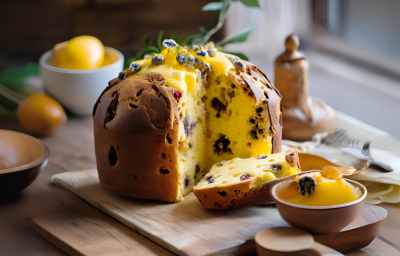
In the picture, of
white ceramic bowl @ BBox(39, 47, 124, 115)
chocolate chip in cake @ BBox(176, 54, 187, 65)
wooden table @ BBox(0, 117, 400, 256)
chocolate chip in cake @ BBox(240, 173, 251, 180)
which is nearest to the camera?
wooden table @ BBox(0, 117, 400, 256)

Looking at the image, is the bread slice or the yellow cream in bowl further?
the bread slice

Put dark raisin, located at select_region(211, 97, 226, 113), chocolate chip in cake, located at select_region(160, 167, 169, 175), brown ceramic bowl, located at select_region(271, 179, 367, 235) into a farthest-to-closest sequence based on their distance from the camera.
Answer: dark raisin, located at select_region(211, 97, 226, 113) < chocolate chip in cake, located at select_region(160, 167, 169, 175) < brown ceramic bowl, located at select_region(271, 179, 367, 235)

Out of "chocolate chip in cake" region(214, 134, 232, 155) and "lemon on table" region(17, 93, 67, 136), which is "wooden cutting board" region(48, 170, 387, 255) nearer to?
"chocolate chip in cake" region(214, 134, 232, 155)

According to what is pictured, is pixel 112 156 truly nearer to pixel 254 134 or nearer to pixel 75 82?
pixel 254 134

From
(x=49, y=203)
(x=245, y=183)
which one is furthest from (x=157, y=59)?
(x=49, y=203)

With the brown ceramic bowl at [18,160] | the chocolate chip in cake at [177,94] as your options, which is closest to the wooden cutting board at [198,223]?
the brown ceramic bowl at [18,160]

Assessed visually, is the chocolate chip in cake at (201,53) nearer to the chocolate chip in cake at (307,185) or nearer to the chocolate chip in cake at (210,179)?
the chocolate chip in cake at (210,179)

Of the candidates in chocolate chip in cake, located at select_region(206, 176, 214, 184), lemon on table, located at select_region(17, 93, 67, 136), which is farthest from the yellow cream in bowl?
lemon on table, located at select_region(17, 93, 67, 136)
